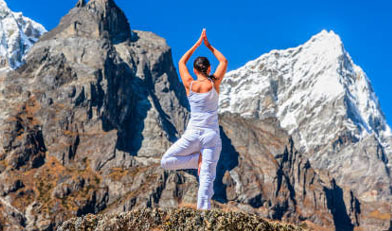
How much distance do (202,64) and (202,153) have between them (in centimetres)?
229

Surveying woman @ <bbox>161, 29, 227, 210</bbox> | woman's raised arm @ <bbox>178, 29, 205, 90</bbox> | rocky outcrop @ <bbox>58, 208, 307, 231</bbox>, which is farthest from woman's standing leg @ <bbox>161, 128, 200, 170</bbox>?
rocky outcrop @ <bbox>58, 208, 307, 231</bbox>

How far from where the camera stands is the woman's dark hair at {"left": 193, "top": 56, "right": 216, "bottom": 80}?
54.0 feet

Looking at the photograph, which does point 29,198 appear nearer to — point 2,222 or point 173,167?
point 2,222

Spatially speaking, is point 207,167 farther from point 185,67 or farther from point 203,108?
point 185,67

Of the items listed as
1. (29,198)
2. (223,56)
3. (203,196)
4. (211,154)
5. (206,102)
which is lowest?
(203,196)

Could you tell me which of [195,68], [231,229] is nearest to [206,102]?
[195,68]

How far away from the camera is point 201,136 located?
53.0 ft

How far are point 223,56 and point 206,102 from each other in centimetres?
149

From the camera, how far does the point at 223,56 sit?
1702 centimetres

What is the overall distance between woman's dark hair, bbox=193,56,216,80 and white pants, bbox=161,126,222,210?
57.8 inches

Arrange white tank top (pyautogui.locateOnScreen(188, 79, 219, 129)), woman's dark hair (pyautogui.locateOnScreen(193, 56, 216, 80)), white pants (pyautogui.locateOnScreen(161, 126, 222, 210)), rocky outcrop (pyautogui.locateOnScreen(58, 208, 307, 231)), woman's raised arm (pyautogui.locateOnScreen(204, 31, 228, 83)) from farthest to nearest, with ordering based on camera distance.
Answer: woman's raised arm (pyautogui.locateOnScreen(204, 31, 228, 83)) < woman's dark hair (pyautogui.locateOnScreen(193, 56, 216, 80)) < white tank top (pyautogui.locateOnScreen(188, 79, 219, 129)) < white pants (pyautogui.locateOnScreen(161, 126, 222, 210)) < rocky outcrop (pyautogui.locateOnScreen(58, 208, 307, 231))

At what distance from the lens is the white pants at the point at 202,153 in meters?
16.1

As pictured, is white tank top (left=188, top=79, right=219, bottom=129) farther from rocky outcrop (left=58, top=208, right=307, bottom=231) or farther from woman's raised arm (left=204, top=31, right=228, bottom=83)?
rocky outcrop (left=58, top=208, right=307, bottom=231)

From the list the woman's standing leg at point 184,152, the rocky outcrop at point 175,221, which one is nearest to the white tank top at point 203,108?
the woman's standing leg at point 184,152
